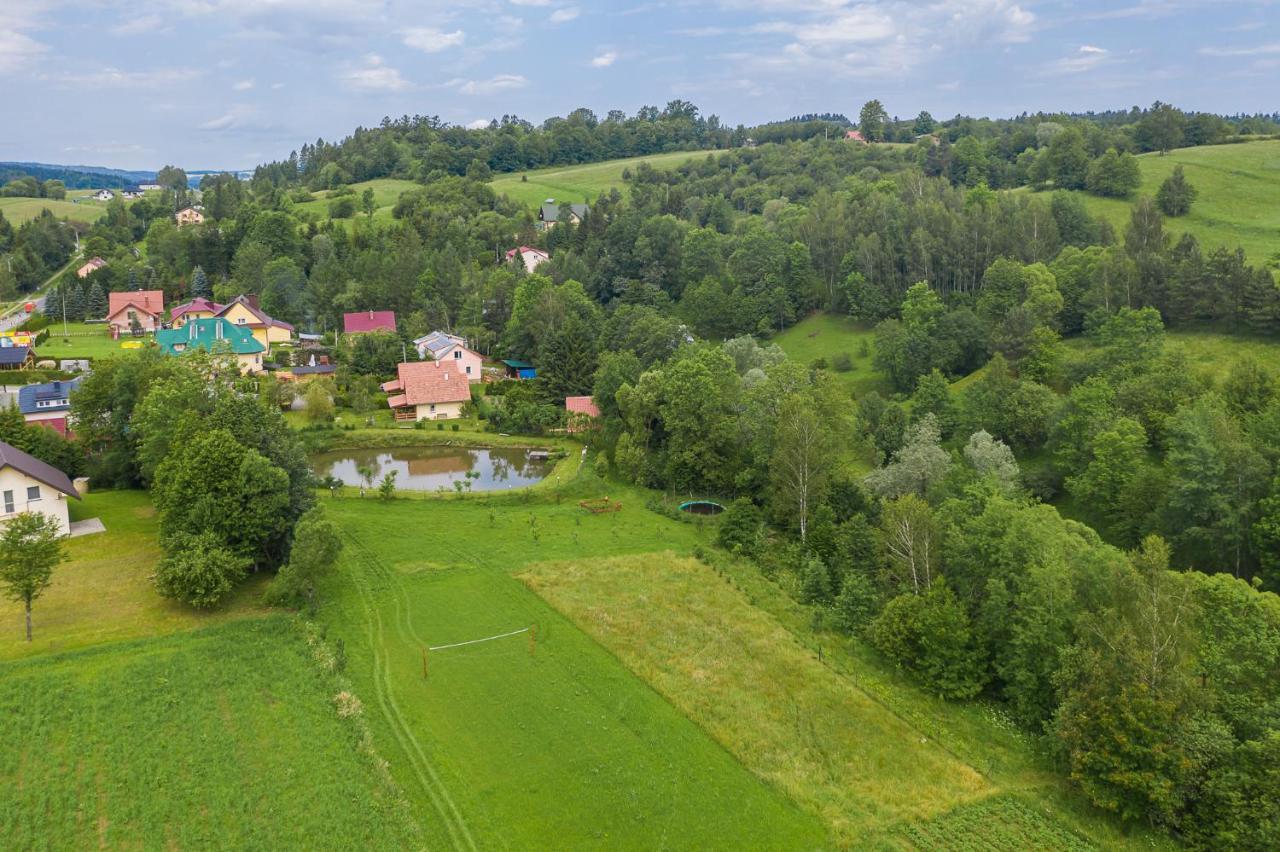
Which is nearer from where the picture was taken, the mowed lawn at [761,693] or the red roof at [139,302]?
the mowed lawn at [761,693]

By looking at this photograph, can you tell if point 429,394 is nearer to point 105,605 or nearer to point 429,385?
point 429,385

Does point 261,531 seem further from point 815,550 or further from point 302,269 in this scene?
point 302,269

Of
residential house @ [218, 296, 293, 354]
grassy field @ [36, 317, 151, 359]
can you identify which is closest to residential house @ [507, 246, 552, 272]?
residential house @ [218, 296, 293, 354]

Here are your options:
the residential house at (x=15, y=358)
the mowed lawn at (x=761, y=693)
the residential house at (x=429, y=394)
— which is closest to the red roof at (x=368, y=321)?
the residential house at (x=429, y=394)

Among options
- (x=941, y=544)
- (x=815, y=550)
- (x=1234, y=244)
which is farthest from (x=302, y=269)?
(x=1234, y=244)

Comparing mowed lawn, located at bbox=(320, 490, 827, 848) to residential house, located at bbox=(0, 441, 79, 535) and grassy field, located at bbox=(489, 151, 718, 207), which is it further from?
grassy field, located at bbox=(489, 151, 718, 207)

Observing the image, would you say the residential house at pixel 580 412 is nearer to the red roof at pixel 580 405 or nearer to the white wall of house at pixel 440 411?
the red roof at pixel 580 405

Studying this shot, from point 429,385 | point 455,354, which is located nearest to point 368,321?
point 455,354
